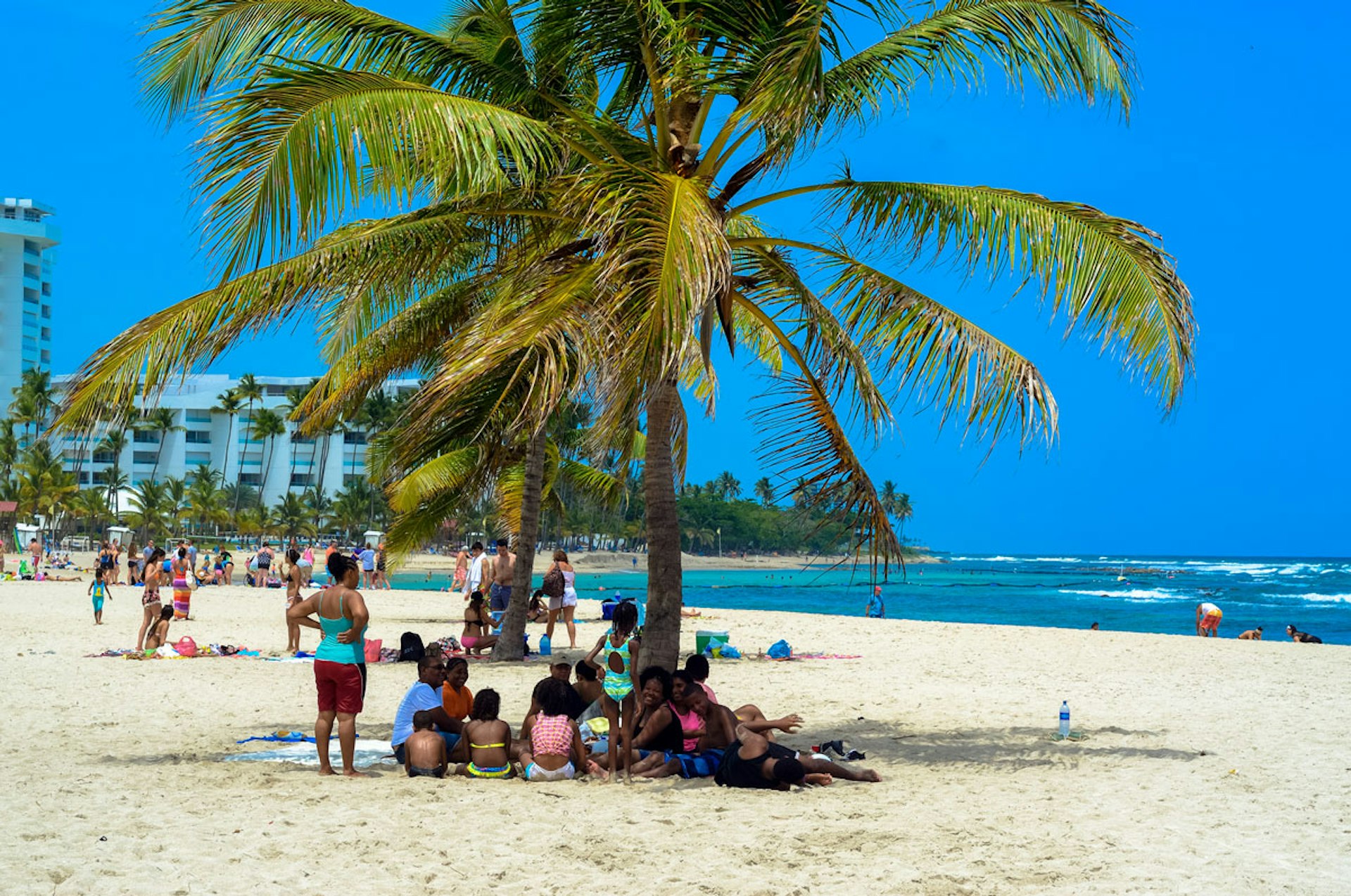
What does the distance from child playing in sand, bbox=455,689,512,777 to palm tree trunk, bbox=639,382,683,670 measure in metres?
1.28

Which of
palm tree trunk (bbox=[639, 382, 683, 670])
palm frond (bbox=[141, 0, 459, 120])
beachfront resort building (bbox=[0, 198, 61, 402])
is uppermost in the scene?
beachfront resort building (bbox=[0, 198, 61, 402])

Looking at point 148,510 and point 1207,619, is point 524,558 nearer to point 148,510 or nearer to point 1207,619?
point 1207,619

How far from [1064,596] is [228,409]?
58.0m

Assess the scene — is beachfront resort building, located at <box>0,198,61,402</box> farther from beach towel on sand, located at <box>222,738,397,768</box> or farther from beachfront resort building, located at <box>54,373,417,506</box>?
beach towel on sand, located at <box>222,738,397,768</box>

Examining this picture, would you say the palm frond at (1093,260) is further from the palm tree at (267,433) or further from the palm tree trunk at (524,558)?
the palm tree at (267,433)

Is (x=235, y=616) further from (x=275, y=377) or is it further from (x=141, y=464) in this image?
(x=141, y=464)

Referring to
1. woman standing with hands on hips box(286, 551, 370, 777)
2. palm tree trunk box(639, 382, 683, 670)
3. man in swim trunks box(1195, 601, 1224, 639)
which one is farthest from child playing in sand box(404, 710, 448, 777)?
man in swim trunks box(1195, 601, 1224, 639)

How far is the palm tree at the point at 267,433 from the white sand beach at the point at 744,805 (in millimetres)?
71385

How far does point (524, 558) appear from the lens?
14.3 meters

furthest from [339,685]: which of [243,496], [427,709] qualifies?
[243,496]

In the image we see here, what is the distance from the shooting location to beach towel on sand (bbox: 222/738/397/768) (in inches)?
313

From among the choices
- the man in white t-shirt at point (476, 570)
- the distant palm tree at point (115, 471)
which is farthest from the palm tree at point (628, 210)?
the distant palm tree at point (115, 471)

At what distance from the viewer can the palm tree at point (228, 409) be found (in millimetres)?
82562

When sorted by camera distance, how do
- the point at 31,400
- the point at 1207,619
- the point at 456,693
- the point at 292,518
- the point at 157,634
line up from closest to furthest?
the point at 456,693
the point at 157,634
the point at 1207,619
the point at 31,400
the point at 292,518
